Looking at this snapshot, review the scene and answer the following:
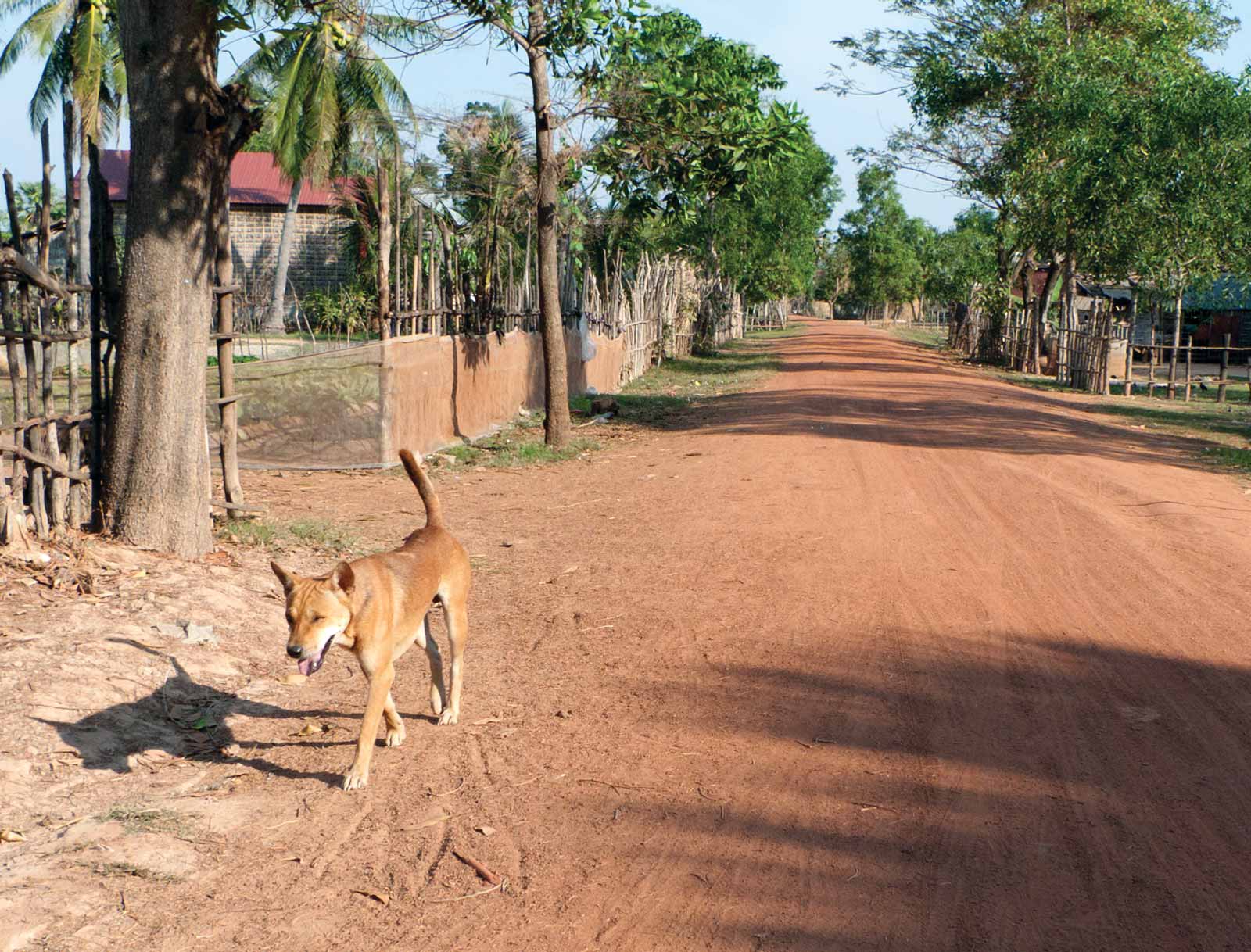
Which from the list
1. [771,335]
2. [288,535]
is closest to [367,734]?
[288,535]

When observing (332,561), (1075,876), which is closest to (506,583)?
(332,561)

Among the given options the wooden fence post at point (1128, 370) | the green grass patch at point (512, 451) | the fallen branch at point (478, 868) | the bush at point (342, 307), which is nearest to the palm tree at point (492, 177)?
the green grass patch at point (512, 451)

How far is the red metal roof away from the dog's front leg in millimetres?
35425

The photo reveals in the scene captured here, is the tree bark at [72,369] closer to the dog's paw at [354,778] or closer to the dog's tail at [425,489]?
the dog's tail at [425,489]

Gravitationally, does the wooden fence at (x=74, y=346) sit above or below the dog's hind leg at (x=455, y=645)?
above

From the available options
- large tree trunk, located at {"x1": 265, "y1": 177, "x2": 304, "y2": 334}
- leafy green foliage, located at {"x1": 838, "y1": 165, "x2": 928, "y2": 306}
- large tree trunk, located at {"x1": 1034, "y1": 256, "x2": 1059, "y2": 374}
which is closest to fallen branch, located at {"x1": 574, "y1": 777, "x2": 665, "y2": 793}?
large tree trunk, located at {"x1": 1034, "y1": 256, "x2": 1059, "y2": 374}

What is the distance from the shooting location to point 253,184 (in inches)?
1593

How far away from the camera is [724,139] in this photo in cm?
1391

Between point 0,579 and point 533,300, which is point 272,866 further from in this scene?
point 533,300

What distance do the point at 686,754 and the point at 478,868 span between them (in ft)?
4.12

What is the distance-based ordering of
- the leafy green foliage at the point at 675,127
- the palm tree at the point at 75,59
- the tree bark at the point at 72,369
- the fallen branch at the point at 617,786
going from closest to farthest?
1. the fallen branch at the point at 617,786
2. the tree bark at the point at 72,369
3. the leafy green foliage at the point at 675,127
4. the palm tree at the point at 75,59

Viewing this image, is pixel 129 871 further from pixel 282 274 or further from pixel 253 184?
pixel 253 184

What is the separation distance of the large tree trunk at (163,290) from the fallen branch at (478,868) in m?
4.30

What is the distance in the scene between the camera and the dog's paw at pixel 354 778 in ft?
15.7
